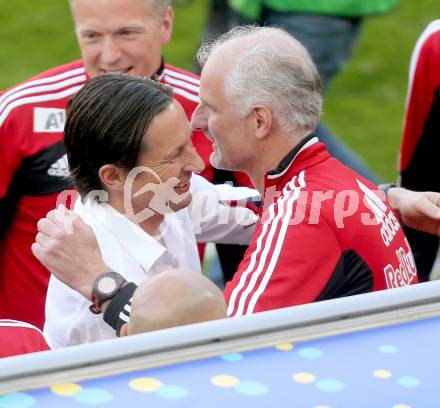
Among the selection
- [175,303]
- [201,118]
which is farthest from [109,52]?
[175,303]

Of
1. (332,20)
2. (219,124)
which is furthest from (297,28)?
(219,124)

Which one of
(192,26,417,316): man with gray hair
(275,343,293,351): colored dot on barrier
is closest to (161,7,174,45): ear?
(192,26,417,316): man with gray hair

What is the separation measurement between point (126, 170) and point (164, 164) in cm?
10

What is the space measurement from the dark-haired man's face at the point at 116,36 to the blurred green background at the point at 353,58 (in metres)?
4.11

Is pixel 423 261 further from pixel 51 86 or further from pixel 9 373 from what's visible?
pixel 9 373

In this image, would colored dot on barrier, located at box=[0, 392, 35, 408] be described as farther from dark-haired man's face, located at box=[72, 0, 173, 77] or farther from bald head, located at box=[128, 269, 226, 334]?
dark-haired man's face, located at box=[72, 0, 173, 77]

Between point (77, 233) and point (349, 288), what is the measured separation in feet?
2.26

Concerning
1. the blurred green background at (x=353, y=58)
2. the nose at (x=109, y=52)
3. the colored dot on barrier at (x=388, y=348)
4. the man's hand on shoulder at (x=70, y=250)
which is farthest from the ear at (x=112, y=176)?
the blurred green background at (x=353, y=58)

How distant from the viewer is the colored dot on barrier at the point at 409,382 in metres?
1.86

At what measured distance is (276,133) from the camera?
2.98 meters

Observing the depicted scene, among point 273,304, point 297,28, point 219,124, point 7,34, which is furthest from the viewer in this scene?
point 7,34

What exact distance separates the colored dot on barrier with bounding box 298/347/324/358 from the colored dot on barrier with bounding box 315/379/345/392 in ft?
0.23

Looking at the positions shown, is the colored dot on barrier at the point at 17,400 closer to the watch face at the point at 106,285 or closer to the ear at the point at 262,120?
the watch face at the point at 106,285

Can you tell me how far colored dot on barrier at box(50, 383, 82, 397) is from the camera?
1754 millimetres
